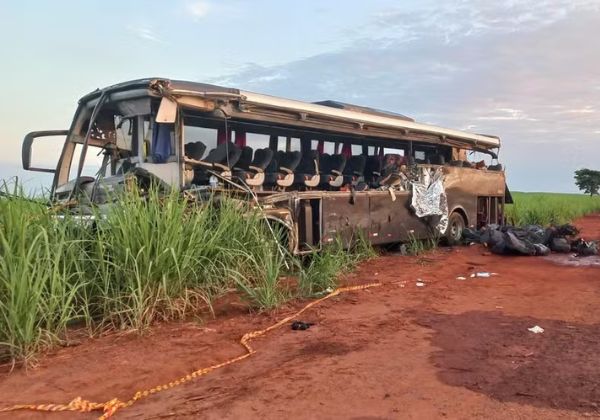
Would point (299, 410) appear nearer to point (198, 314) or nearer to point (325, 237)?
point (198, 314)

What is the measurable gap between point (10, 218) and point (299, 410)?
3.23 meters

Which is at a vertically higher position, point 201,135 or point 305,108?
point 305,108

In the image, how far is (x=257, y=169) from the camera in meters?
9.50

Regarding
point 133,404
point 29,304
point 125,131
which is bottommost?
point 133,404

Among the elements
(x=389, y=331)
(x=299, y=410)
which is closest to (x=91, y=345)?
(x=299, y=410)

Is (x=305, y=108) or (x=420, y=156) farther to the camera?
(x=420, y=156)

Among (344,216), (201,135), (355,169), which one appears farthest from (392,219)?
(201,135)

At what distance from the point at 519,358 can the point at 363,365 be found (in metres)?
1.34

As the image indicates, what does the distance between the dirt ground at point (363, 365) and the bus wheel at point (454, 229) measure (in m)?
6.45

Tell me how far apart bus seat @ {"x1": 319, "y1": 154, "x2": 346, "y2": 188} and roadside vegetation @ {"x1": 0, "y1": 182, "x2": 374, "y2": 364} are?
379cm

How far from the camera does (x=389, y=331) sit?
5.91 metres

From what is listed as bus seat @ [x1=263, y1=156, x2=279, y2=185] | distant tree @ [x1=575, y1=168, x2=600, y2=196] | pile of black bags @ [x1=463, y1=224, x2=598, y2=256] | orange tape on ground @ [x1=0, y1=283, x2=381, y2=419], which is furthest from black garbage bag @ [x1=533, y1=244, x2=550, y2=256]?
distant tree @ [x1=575, y1=168, x2=600, y2=196]

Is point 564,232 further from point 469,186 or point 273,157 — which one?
point 273,157

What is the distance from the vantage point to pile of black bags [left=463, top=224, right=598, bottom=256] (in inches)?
491
